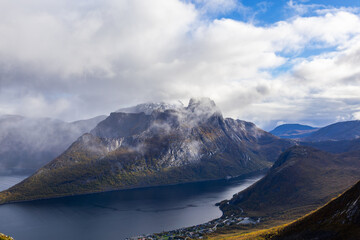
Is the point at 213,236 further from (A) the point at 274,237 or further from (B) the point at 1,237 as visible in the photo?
(B) the point at 1,237

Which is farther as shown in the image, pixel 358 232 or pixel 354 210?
pixel 354 210

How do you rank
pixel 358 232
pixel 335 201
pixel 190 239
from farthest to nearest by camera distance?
pixel 190 239 < pixel 335 201 < pixel 358 232

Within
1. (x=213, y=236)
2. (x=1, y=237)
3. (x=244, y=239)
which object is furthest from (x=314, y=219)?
(x=1, y=237)

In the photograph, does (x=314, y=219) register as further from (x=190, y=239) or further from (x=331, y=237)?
(x=190, y=239)

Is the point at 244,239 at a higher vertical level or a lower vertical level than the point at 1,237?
lower

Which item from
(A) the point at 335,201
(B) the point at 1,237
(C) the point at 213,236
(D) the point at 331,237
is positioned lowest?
(C) the point at 213,236

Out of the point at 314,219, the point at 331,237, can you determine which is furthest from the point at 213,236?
the point at 331,237

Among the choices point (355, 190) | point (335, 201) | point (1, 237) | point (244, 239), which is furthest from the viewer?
point (244, 239)
